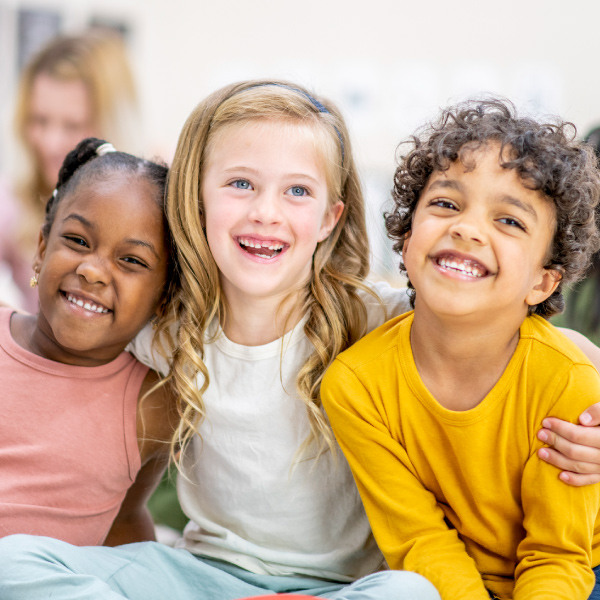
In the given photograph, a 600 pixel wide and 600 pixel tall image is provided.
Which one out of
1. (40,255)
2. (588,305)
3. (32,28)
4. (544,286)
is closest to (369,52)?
(32,28)

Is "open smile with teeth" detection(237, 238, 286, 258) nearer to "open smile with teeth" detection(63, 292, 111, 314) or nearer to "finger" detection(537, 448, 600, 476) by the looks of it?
"open smile with teeth" detection(63, 292, 111, 314)

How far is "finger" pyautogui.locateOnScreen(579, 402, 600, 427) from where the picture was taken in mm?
1046

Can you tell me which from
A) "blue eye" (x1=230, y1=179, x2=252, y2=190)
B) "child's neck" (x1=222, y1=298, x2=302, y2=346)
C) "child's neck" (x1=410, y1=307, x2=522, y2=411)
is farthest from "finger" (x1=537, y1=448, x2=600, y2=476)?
"blue eye" (x1=230, y1=179, x2=252, y2=190)

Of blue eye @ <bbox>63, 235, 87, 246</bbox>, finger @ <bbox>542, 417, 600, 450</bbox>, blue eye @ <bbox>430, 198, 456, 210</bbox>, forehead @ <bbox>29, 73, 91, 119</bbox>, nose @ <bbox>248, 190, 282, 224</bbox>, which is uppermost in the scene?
forehead @ <bbox>29, 73, 91, 119</bbox>

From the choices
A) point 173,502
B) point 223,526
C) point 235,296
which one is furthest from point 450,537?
point 173,502

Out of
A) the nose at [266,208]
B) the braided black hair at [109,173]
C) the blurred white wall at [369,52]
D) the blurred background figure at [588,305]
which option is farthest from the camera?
the blurred white wall at [369,52]

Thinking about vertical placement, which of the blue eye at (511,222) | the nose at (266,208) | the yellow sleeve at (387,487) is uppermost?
the blue eye at (511,222)

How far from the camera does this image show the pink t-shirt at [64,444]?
1.25 m

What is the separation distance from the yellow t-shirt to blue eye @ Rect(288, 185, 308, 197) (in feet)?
0.89

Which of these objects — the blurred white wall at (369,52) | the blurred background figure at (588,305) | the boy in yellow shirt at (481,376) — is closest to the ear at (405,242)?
the boy in yellow shirt at (481,376)

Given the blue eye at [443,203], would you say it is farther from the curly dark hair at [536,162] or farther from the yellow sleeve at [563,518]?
the yellow sleeve at [563,518]

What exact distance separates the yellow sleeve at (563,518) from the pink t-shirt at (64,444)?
2.19 ft

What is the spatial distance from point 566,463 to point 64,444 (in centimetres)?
80

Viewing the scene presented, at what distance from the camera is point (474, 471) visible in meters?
1.11
